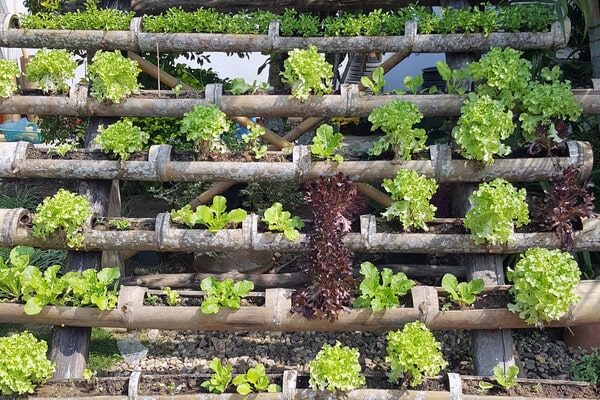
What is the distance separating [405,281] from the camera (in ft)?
10.9

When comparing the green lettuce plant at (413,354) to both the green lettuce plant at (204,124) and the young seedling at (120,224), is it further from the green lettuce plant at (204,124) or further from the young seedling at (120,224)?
the young seedling at (120,224)

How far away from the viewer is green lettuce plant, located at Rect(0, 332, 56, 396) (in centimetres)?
307

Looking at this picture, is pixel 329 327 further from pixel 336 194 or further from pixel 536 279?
pixel 536 279

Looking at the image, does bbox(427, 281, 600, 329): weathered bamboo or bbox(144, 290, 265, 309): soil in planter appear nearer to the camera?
bbox(427, 281, 600, 329): weathered bamboo

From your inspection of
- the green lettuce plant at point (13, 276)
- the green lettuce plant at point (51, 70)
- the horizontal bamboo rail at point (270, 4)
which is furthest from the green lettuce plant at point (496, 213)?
the green lettuce plant at point (51, 70)

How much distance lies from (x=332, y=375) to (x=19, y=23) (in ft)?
11.0

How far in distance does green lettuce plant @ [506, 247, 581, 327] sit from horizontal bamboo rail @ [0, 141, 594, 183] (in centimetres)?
61

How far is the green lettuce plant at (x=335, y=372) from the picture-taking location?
2.98 metres

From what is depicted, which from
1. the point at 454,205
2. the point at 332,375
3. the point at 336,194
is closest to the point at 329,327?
the point at 332,375

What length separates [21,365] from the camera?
3.07 m

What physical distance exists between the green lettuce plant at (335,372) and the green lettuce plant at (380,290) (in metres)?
0.33

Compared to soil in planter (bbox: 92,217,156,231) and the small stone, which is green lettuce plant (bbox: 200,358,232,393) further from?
the small stone

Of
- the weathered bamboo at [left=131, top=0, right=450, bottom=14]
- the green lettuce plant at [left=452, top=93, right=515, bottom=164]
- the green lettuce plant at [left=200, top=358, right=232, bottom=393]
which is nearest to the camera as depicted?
the green lettuce plant at [left=200, top=358, right=232, bottom=393]

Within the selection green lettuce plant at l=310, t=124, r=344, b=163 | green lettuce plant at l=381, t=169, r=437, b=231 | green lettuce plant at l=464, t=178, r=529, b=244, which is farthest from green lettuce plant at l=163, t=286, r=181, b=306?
green lettuce plant at l=464, t=178, r=529, b=244
